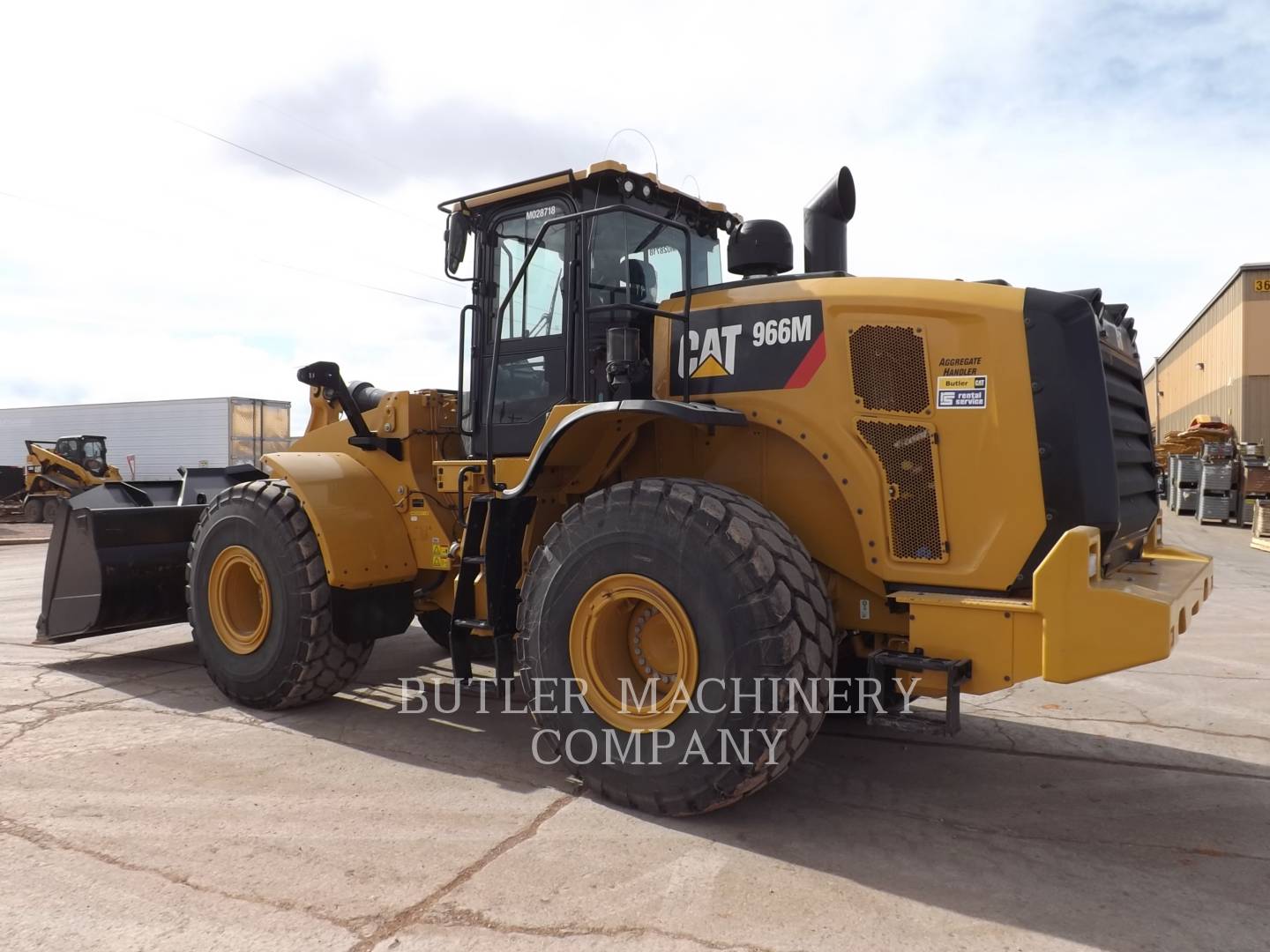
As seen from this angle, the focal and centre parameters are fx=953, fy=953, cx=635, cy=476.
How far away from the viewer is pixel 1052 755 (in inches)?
190

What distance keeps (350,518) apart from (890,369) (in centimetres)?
313

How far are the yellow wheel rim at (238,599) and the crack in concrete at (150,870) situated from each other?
175cm

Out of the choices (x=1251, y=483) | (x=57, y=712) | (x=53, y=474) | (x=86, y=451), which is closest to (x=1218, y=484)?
(x=1251, y=483)

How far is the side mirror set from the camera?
532cm

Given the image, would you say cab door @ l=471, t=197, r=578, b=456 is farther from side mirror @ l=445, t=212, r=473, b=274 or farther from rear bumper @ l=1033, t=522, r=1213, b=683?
rear bumper @ l=1033, t=522, r=1213, b=683

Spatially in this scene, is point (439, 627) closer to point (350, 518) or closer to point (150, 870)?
point (350, 518)

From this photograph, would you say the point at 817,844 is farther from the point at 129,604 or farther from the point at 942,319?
the point at 129,604

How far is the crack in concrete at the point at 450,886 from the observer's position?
9.58ft

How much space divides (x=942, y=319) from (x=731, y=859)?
2229mm

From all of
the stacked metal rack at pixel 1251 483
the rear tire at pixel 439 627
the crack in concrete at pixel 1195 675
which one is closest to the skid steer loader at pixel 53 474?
the rear tire at pixel 439 627

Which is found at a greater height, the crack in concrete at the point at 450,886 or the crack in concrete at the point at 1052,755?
the crack in concrete at the point at 1052,755

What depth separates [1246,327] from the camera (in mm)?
27453

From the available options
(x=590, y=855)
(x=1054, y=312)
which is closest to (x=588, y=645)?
(x=590, y=855)

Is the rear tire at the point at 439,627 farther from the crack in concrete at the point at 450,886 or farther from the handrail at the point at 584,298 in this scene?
the crack in concrete at the point at 450,886
